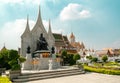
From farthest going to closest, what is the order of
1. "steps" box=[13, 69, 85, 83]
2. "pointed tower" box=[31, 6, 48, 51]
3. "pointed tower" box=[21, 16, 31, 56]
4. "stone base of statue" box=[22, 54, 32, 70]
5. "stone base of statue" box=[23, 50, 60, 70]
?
"pointed tower" box=[31, 6, 48, 51] < "pointed tower" box=[21, 16, 31, 56] < "stone base of statue" box=[22, 54, 32, 70] < "stone base of statue" box=[23, 50, 60, 70] < "steps" box=[13, 69, 85, 83]

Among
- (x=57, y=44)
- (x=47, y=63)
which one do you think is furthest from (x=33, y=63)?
(x=57, y=44)

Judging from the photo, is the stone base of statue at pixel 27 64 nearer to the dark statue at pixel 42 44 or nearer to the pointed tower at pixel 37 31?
the dark statue at pixel 42 44

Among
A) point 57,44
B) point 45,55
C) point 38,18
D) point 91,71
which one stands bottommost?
point 91,71

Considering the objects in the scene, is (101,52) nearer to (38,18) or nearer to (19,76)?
(38,18)

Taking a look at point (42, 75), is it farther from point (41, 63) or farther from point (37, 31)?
point (37, 31)

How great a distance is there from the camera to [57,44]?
154ft

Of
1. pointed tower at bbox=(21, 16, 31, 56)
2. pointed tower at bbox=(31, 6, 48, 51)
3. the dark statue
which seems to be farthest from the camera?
pointed tower at bbox=(31, 6, 48, 51)

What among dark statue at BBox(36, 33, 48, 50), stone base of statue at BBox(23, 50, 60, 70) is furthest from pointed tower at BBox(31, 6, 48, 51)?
stone base of statue at BBox(23, 50, 60, 70)

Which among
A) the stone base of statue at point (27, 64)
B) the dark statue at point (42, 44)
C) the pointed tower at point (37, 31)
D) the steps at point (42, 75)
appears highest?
the pointed tower at point (37, 31)

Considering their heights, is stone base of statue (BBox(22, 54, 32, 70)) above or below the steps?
above

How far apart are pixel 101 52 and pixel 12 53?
54.2 metres

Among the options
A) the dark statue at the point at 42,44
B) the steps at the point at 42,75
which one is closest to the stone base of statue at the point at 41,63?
the dark statue at the point at 42,44

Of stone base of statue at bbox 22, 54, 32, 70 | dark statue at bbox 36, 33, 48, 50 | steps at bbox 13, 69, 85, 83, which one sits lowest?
steps at bbox 13, 69, 85, 83

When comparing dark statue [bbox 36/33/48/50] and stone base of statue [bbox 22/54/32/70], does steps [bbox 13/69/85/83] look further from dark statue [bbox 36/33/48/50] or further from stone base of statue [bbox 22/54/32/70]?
dark statue [bbox 36/33/48/50]
